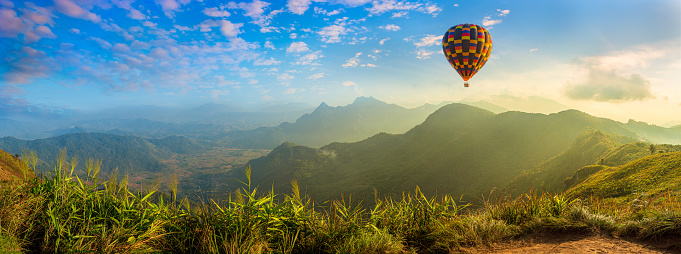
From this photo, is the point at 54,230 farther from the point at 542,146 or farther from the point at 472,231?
the point at 542,146

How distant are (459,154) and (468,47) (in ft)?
381

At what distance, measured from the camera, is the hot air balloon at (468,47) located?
2908 cm

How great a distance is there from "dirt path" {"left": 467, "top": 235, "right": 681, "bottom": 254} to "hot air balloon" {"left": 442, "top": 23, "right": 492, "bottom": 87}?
91.9ft

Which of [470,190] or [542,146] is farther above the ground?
[542,146]

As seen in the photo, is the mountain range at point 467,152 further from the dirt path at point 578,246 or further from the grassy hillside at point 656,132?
the dirt path at point 578,246

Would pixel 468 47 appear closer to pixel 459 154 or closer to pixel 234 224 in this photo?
pixel 234 224

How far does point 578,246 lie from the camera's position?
500 centimetres

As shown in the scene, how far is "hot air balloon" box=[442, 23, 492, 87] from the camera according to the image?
95.4 ft

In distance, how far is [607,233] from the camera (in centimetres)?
545

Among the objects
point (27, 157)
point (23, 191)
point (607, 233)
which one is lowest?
point (607, 233)

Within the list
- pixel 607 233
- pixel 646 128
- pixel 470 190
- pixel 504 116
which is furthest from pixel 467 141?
pixel 607 233

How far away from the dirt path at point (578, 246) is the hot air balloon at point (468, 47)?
2802 centimetres

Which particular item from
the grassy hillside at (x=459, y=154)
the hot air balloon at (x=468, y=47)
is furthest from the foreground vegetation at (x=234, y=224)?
the grassy hillside at (x=459, y=154)

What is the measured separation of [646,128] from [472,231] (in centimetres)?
21831
